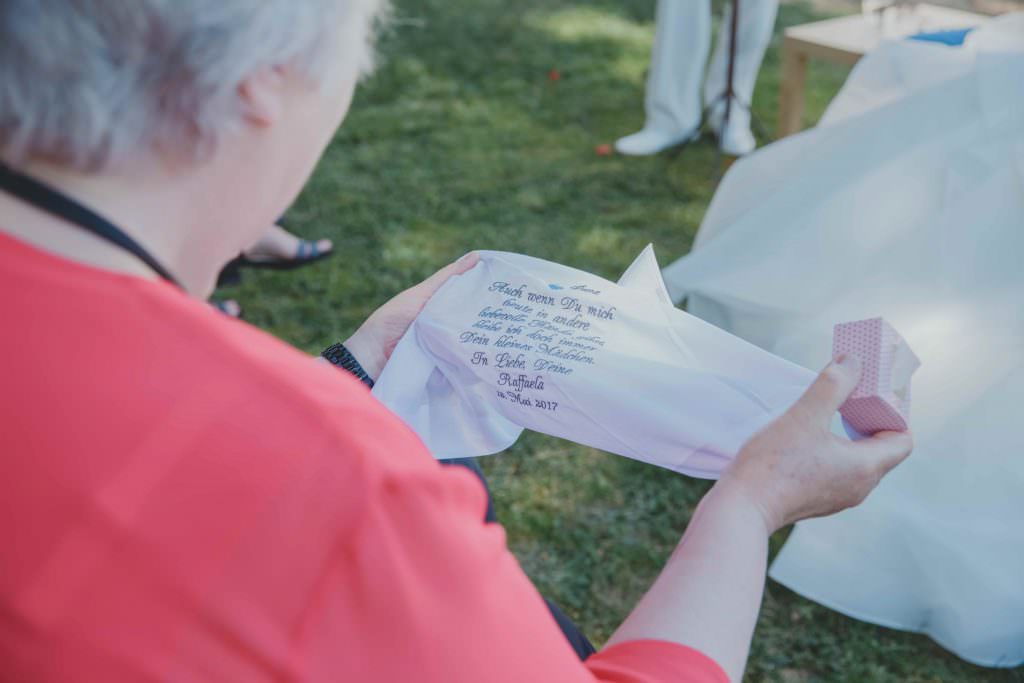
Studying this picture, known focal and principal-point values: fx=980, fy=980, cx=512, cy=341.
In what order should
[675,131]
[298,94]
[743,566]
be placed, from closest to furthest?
Result: [298,94]
[743,566]
[675,131]

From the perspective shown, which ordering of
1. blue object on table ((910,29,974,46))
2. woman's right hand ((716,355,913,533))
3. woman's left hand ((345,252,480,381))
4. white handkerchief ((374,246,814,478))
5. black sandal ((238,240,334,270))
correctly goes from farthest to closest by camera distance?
black sandal ((238,240,334,270)) → blue object on table ((910,29,974,46)) → woman's left hand ((345,252,480,381)) → white handkerchief ((374,246,814,478)) → woman's right hand ((716,355,913,533))

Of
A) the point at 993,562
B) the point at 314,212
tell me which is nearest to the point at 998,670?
the point at 993,562

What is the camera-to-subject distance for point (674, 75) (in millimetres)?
3811

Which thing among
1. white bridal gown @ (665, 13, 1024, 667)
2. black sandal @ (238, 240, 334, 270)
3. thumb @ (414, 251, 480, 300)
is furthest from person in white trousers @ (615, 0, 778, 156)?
thumb @ (414, 251, 480, 300)

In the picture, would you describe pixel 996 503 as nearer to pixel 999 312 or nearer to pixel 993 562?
pixel 993 562

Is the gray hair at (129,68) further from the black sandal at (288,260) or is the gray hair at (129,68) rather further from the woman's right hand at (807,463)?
the black sandal at (288,260)

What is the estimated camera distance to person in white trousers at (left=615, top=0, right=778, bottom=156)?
12.2 ft

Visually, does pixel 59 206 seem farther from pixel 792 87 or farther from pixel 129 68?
pixel 792 87

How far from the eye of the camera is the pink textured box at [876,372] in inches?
36.6

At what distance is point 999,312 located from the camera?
1836mm

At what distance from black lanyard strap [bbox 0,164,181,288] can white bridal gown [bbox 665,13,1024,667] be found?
4.96 ft

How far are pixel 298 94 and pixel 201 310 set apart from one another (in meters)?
0.17

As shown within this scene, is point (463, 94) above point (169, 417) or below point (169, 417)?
below

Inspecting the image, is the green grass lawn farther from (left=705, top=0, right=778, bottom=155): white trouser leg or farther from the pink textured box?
the pink textured box
